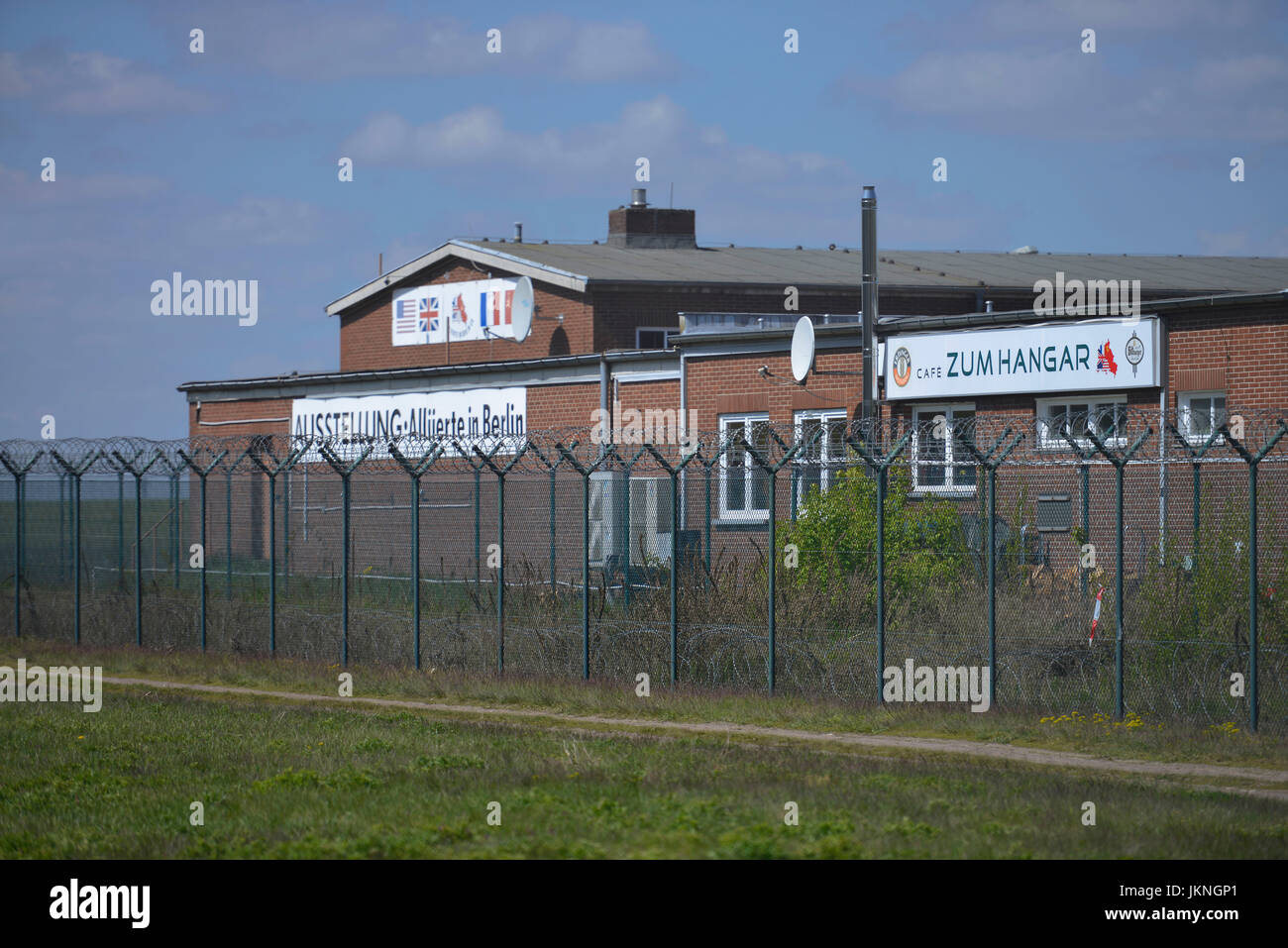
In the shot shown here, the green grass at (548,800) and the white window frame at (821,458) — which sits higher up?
the white window frame at (821,458)

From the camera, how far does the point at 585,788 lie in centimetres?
1000

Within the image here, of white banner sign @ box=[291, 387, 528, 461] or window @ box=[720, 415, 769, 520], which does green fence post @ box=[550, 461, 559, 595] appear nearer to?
window @ box=[720, 415, 769, 520]

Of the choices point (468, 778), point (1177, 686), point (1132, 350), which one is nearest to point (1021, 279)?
point (1132, 350)

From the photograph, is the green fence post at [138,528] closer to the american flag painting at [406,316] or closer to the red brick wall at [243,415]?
the red brick wall at [243,415]

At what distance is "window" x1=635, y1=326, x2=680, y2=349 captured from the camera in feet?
118

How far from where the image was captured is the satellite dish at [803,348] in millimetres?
23484

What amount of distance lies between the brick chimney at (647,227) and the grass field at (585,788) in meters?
28.7

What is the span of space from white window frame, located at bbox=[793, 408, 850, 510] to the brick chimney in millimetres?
18260

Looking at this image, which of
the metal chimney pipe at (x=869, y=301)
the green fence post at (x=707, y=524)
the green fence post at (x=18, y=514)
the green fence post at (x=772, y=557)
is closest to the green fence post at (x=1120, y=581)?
the green fence post at (x=772, y=557)
